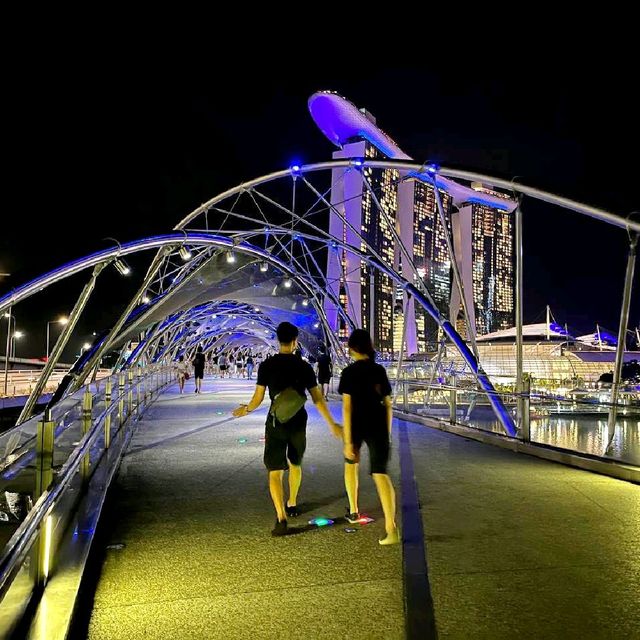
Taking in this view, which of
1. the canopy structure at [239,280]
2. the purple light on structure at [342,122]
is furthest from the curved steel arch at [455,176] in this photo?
the purple light on structure at [342,122]

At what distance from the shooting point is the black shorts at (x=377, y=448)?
17.2ft

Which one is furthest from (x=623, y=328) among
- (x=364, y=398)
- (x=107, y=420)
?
(x=107, y=420)

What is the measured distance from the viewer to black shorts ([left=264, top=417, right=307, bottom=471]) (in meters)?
5.57

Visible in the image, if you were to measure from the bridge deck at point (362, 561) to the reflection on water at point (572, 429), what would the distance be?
6.86m

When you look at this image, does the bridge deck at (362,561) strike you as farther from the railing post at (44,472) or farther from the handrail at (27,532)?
the handrail at (27,532)

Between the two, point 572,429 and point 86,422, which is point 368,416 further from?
point 572,429

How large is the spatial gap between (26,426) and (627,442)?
1491 cm

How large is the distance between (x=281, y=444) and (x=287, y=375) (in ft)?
2.03

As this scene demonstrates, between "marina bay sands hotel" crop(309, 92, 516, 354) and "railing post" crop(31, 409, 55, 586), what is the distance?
10.7 m

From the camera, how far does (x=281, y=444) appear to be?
5.63 m

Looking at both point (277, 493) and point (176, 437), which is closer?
point (277, 493)

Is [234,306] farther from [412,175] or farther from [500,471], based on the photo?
[500,471]

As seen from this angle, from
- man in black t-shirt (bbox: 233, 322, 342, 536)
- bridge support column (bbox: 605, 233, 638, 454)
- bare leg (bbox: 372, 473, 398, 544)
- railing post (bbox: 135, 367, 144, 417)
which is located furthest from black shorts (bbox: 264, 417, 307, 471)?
railing post (bbox: 135, 367, 144, 417)

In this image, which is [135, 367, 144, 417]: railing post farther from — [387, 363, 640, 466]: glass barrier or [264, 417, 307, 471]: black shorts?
[264, 417, 307, 471]: black shorts
